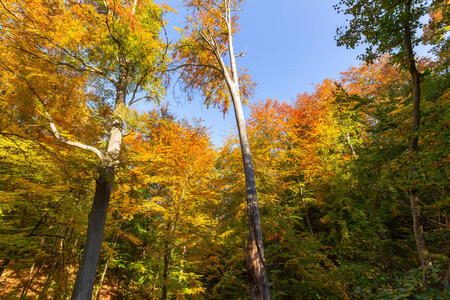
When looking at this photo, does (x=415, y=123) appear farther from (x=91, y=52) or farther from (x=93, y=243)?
(x=91, y=52)

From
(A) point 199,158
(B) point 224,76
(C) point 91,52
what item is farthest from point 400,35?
(C) point 91,52

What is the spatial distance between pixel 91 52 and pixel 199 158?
19.1 ft

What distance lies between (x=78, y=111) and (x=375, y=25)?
1005 cm

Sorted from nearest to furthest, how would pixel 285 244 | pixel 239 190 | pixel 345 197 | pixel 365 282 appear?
pixel 365 282 → pixel 285 244 → pixel 239 190 → pixel 345 197

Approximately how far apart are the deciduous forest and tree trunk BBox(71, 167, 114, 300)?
29 millimetres

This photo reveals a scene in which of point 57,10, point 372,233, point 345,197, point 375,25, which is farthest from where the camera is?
point 345,197

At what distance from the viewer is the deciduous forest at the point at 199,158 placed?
155 inches

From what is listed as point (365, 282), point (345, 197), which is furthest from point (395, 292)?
point (345, 197)

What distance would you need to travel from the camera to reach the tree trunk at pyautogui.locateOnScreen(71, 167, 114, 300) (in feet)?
13.7

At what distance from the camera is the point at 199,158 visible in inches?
342

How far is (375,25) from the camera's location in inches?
166

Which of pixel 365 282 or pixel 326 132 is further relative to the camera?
pixel 326 132

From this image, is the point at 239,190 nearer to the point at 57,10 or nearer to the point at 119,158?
the point at 119,158

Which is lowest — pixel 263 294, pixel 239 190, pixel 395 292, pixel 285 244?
pixel 395 292
